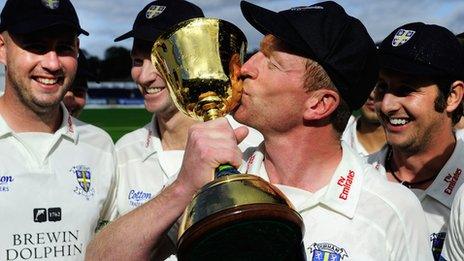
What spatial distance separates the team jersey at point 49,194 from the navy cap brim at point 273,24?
143 centimetres

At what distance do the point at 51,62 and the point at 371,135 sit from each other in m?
3.82

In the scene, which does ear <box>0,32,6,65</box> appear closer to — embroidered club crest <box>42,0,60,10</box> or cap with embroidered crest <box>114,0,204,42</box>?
embroidered club crest <box>42,0,60,10</box>

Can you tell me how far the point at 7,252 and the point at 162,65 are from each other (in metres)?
1.40

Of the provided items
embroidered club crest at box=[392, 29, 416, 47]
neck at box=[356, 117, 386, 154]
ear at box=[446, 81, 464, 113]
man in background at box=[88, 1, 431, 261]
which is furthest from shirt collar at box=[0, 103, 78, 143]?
neck at box=[356, 117, 386, 154]

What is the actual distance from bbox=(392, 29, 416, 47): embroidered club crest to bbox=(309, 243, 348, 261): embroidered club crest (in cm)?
151

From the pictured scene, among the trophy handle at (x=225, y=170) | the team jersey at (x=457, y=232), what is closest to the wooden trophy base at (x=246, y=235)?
the trophy handle at (x=225, y=170)

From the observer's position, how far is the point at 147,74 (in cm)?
404

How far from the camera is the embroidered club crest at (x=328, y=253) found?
2.20 meters

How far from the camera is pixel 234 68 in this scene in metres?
2.24

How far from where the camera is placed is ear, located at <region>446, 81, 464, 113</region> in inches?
135

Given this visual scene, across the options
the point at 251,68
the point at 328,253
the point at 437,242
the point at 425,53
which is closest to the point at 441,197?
the point at 437,242

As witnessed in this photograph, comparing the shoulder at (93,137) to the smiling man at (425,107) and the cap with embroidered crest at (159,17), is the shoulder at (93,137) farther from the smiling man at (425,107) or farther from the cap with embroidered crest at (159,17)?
the smiling man at (425,107)

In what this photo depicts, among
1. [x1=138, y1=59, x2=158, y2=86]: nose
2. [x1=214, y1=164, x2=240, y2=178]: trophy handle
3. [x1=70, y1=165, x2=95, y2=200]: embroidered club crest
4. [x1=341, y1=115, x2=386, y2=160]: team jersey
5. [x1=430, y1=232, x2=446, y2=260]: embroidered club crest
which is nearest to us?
[x1=214, y1=164, x2=240, y2=178]: trophy handle

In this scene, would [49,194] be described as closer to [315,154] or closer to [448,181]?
[315,154]
